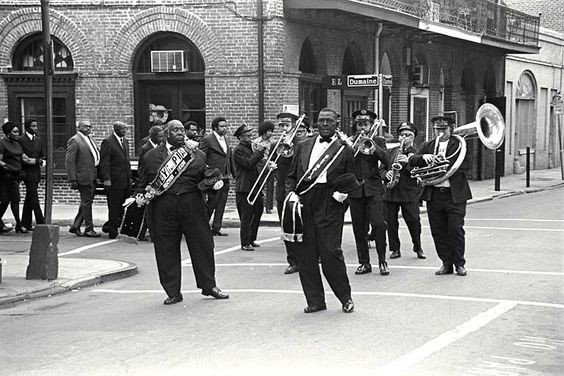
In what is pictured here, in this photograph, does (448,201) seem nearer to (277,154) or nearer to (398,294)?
(398,294)

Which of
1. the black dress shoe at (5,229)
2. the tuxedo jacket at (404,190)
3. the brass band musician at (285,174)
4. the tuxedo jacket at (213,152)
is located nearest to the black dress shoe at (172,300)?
the brass band musician at (285,174)

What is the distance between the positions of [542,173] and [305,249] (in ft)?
93.0

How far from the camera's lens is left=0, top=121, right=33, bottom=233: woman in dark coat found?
51.6 ft

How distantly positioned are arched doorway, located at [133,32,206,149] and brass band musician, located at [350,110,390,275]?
9.12 meters

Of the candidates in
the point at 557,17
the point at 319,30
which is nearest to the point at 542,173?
the point at 557,17

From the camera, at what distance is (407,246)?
1435 centimetres

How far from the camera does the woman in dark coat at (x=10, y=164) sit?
51.6 feet

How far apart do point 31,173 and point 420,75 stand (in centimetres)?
1527

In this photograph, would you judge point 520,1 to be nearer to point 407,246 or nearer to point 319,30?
point 319,30

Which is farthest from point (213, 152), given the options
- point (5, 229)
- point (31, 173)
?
point (5, 229)

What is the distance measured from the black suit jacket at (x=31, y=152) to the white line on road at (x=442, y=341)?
9410 mm

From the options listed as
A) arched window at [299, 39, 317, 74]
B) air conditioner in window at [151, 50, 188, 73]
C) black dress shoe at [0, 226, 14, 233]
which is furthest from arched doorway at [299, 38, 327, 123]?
black dress shoe at [0, 226, 14, 233]

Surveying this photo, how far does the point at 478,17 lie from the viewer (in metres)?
30.3

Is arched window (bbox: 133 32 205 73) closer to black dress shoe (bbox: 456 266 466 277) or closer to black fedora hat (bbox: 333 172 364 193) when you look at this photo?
black dress shoe (bbox: 456 266 466 277)
